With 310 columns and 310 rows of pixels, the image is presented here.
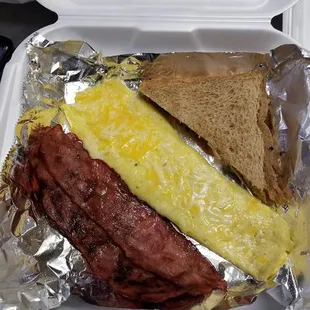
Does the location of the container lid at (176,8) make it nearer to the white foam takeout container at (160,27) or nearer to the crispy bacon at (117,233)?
the white foam takeout container at (160,27)

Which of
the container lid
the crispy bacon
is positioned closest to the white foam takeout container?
the container lid

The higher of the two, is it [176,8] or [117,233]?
[176,8]

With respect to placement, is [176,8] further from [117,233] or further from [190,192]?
[117,233]

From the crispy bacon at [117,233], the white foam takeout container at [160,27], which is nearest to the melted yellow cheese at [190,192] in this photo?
the crispy bacon at [117,233]

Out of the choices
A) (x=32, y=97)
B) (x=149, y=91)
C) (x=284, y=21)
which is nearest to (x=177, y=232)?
(x=149, y=91)

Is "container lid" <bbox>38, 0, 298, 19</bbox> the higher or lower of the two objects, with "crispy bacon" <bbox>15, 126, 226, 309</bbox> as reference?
higher

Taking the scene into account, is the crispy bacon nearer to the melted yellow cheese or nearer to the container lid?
the melted yellow cheese

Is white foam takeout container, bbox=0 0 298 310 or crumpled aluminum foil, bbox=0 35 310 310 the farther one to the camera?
white foam takeout container, bbox=0 0 298 310

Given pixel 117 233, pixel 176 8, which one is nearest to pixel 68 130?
pixel 117 233
